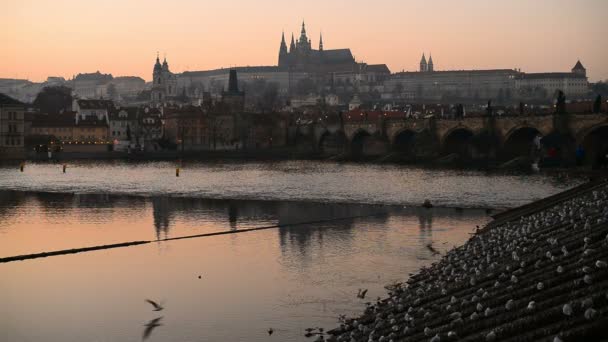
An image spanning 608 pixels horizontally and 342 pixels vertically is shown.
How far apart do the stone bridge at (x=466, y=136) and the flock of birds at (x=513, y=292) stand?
42.1 m

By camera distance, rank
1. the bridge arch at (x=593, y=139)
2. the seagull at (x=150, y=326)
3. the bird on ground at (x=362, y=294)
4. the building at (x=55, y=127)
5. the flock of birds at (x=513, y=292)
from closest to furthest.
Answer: the flock of birds at (x=513, y=292)
the seagull at (x=150, y=326)
the bird on ground at (x=362, y=294)
the bridge arch at (x=593, y=139)
the building at (x=55, y=127)

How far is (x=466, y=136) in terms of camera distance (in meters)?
85.1

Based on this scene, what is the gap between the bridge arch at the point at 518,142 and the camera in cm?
7531

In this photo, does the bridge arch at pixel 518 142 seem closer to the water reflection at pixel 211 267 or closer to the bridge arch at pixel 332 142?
the bridge arch at pixel 332 142

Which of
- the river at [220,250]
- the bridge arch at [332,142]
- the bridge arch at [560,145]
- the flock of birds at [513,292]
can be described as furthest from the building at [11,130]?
the flock of birds at [513,292]

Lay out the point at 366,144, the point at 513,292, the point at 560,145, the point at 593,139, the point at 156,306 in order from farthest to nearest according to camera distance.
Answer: the point at 366,144 < the point at 560,145 < the point at 593,139 < the point at 156,306 < the point at 513,292

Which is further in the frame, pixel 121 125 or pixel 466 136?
pixel 121 125

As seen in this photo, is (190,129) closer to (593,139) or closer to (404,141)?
(404,141)

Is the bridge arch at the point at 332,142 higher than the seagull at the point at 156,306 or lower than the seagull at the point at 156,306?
higher

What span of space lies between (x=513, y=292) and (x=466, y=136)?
71332mm

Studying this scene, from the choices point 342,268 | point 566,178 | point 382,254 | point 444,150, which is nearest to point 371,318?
point 342,268

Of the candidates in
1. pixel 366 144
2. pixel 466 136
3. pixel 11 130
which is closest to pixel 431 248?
pixel 466 136

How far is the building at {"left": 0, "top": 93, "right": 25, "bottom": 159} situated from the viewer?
90312mm

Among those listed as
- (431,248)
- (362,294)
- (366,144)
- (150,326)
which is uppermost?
(366,144)
